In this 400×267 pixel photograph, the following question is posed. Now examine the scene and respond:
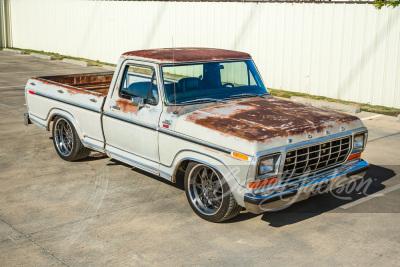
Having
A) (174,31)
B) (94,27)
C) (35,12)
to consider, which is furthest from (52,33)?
(174,31)

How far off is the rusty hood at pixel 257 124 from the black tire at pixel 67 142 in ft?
7.95

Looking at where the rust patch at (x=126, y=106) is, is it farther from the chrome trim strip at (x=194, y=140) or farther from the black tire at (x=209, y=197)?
the black tire at (x=209, y=197)

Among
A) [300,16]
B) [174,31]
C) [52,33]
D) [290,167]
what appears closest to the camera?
[290,167]

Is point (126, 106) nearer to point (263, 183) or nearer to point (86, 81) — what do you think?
point (263, 183)

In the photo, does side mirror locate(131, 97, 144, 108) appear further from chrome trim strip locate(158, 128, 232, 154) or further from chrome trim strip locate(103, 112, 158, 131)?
chrome trim strip locate(158, 128, 232, 154)

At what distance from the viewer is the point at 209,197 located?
615cm

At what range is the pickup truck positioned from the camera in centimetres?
561

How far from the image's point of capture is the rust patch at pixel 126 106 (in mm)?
6902

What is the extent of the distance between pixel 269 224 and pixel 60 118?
3.91 m

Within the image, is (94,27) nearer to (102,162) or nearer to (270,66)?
(270,66)

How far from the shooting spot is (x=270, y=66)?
608 inches

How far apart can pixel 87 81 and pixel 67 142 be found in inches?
55.3

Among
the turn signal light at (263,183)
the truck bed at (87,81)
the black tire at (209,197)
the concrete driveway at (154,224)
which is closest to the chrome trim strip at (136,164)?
the concrete driveway at (154,224)

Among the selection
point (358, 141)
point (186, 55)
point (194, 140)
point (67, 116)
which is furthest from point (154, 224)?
point (67, 116)
